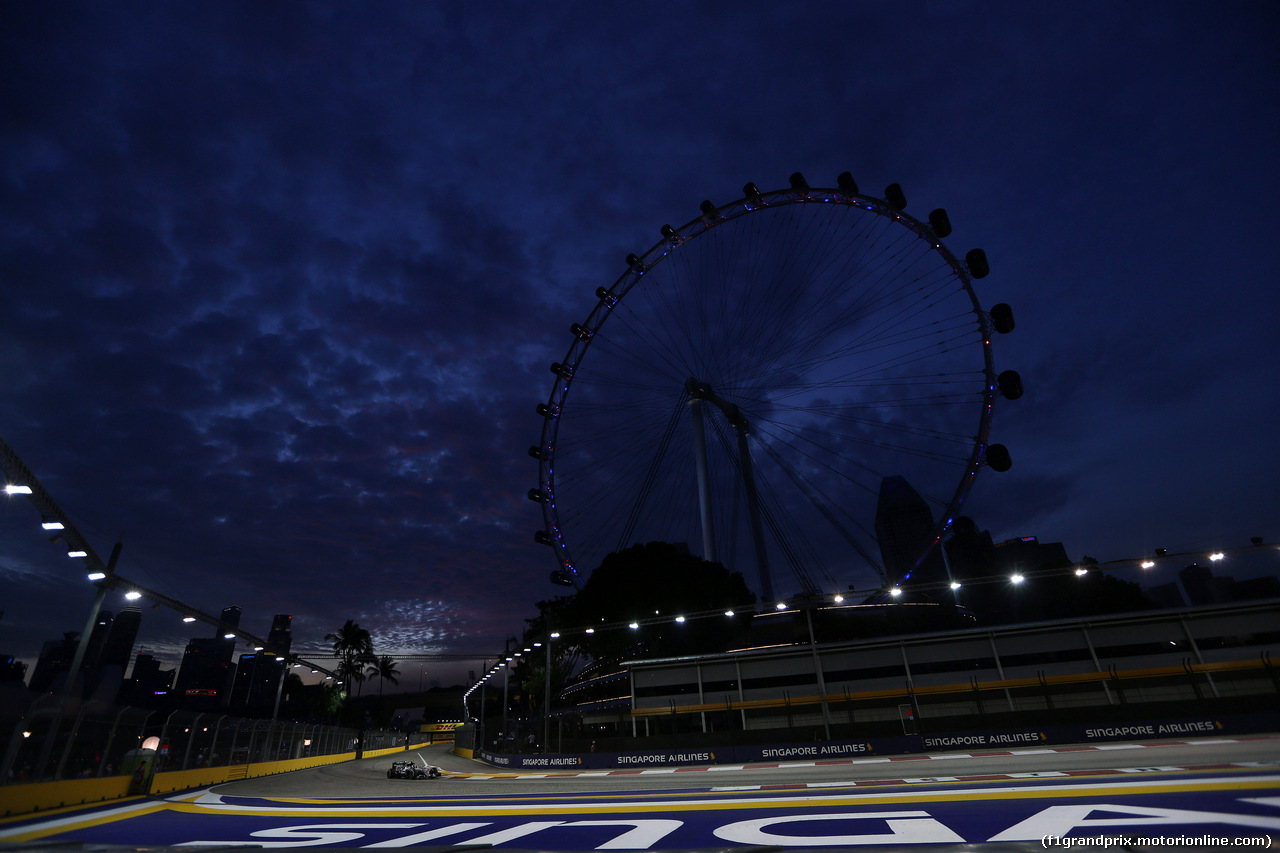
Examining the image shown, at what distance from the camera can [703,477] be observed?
53250 mm

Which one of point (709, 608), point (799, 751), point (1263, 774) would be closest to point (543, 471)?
point (709, 608)

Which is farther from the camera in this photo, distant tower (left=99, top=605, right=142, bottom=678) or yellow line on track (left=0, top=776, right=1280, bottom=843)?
distant tower (left=99, top=605, right=142, bottom=678)

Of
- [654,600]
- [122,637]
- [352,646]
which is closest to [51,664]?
[122,637]

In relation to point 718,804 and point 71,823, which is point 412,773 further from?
point 718,804

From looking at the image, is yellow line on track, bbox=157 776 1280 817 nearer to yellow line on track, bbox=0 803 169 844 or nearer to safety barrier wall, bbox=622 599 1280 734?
yellow line on track, bbox=0 803 169 844

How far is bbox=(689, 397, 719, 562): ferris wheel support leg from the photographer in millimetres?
53344

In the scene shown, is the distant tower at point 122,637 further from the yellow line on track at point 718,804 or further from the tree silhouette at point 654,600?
the yellow line on track at point 718,804

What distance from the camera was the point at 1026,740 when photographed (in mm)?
25641

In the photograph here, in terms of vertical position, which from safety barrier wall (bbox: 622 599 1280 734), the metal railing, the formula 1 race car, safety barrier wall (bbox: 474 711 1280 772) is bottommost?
the formula 1 race car

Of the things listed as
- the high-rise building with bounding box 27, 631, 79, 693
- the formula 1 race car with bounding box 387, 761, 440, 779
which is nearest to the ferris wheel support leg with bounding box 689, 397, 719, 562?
the formula 1 race car with bounding box 387, 761, 440, 779

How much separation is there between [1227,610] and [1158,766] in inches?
1357

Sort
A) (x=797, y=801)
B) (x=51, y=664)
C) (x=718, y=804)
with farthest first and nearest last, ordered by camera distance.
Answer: (x=51, y=664), (x=718, y=804), (x=797, y=801)

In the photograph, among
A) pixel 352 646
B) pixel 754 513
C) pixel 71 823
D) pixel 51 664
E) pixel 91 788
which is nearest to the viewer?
pixel 71 823

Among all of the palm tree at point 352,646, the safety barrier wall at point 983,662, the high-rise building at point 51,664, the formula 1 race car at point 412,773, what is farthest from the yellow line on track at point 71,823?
the high-rise building at point 51,664
